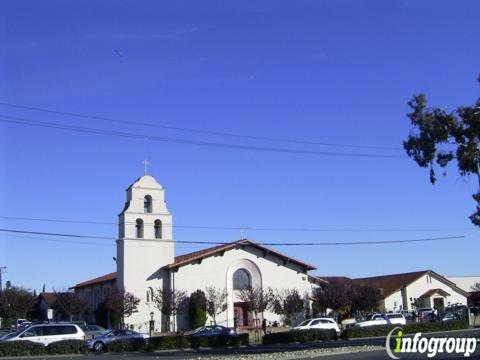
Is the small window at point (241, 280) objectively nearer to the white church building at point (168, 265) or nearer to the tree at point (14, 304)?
the white church building at point (168, 265)

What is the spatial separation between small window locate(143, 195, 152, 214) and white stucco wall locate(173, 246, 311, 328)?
19.1ft

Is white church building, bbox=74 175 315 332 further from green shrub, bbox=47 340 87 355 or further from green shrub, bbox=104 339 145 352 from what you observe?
green shrub, bbox=47 340 87 355

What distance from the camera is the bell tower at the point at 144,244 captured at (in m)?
57.3

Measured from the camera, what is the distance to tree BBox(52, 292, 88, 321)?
224 ft

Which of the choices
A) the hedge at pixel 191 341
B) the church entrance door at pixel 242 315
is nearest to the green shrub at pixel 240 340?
the hedge at pixel 191 341

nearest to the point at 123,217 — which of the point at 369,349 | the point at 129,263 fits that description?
the point at 129,263

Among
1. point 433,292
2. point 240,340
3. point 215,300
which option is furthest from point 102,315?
point 433,292

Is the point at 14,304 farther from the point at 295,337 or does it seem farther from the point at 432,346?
the point at 432,346

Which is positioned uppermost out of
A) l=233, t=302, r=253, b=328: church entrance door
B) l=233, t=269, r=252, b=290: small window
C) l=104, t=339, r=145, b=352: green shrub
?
l=233, t=269, r=252, b=290: small window

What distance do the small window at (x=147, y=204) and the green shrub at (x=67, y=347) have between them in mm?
23447

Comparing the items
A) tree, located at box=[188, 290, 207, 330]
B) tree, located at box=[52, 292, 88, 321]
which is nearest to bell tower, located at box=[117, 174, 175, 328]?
tree, located at box=[188, 290, 207, 330]

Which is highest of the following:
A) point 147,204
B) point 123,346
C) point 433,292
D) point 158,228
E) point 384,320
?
point 147,204

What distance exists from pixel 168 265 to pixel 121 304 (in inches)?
232

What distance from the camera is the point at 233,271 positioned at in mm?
61094
